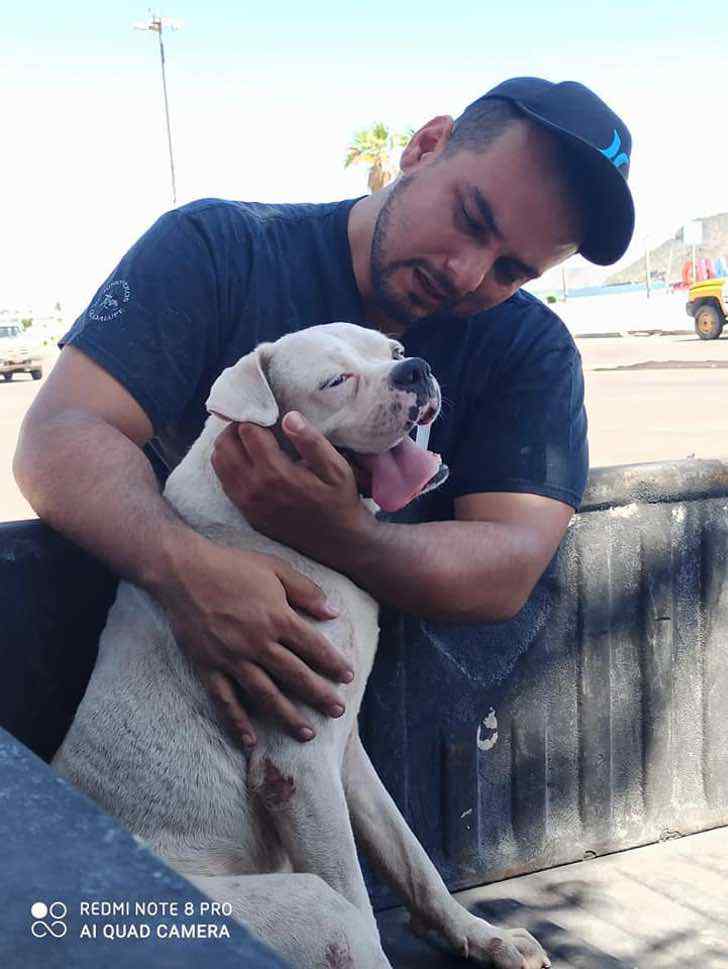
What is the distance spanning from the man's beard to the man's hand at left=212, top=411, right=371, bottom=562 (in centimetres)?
60


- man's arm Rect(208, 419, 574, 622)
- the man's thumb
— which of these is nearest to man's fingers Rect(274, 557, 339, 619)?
the man's thumb

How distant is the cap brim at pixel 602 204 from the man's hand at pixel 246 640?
3.99 ft

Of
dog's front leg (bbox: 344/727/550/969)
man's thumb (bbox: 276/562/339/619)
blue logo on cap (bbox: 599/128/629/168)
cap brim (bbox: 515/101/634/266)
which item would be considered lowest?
dog's front leg (bbox: 344/727/550/969)

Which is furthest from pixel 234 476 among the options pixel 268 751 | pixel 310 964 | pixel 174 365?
pixel 310 964

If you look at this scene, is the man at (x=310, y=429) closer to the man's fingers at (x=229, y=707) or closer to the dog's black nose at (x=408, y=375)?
the man's fingers at (x=229, y=707)

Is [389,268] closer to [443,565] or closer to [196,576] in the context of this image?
[443,565]

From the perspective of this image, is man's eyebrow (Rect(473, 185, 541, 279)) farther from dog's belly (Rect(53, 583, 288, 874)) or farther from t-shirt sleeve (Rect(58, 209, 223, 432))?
dog's belly (Rect(53, 583, 288, 874))

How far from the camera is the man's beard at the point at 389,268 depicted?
2.85 meters

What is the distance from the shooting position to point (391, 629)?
2.88 m

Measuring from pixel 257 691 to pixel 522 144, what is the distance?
1404 millimetres

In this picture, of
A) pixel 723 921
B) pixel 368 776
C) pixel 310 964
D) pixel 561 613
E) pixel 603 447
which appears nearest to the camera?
pixel 310 964

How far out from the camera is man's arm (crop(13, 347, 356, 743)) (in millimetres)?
2330

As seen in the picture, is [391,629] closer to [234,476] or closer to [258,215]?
[234,476]

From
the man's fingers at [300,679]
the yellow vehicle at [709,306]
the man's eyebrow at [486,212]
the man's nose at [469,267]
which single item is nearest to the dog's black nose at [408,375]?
the man's nose at [469,267]
